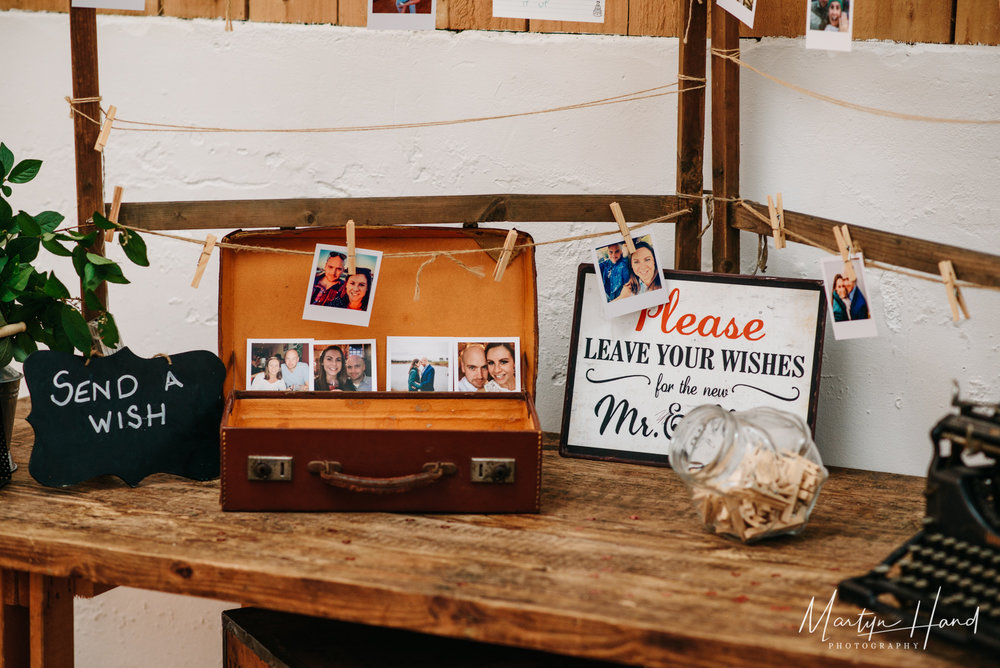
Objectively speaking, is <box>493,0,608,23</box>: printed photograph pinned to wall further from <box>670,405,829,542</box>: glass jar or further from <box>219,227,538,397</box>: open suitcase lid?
<box>670,405,829,542</box>: glass jar

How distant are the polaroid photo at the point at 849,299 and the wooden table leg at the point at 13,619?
1273 millimetres

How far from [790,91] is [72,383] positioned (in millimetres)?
1351

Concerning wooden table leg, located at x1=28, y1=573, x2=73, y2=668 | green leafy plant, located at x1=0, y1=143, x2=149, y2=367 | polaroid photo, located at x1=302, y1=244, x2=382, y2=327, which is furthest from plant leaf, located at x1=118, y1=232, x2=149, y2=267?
wooden table leg, located at x1=28, y1=573, x2=73, y2=668

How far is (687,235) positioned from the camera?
1599 millimetres

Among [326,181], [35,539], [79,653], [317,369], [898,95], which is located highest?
[898,95]

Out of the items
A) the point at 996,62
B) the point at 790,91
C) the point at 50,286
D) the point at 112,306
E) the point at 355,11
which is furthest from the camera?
the point at 112,306

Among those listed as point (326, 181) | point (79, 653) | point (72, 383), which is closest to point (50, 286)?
point (72, 383)

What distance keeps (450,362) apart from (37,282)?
0.68 m

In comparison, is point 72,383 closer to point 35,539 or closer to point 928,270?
point 35,539

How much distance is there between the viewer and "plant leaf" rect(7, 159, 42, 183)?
1369 mm

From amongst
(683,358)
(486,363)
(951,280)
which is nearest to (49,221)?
(486,363)

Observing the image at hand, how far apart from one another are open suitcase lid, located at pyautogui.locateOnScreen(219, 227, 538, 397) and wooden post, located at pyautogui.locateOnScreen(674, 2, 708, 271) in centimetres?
30

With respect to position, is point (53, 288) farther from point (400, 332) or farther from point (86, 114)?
point (400, 332)

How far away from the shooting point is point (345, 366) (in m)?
1.57
